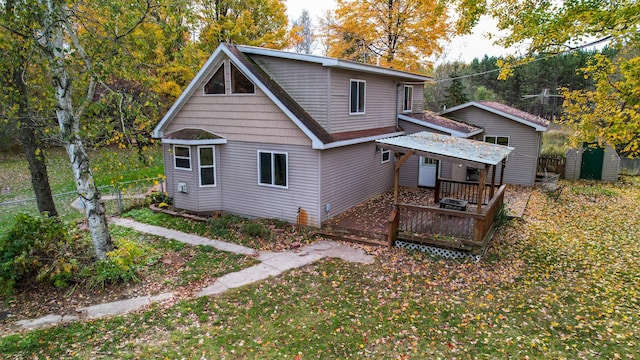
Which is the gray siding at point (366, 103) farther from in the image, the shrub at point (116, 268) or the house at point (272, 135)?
the shrub at point (116, 268)

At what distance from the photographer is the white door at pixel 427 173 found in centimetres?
1731

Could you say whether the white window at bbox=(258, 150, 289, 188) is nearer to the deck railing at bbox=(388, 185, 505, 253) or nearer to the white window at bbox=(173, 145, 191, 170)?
the white window at bbox=(173, 145, 191, 170)

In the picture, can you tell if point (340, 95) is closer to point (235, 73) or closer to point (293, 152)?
point (293, 152)

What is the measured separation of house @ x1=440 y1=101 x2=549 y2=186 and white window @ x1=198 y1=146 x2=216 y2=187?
470 inches

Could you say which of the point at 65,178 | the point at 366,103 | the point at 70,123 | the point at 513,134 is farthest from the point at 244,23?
the point at 513,134

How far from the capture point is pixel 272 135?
12.1 metres

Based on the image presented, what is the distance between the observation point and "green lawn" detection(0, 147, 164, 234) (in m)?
8.19

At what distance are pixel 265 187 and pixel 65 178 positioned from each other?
14454 millimetres

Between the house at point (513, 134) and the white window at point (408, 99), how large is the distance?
110 inches

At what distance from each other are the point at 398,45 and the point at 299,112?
15.2 meters

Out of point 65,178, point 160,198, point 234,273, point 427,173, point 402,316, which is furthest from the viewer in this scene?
point 65,178

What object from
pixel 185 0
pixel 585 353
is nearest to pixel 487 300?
pixel 585 353

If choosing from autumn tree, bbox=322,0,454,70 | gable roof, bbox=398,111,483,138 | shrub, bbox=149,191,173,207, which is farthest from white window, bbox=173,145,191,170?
autumn tree, bbox=322,0,454,70

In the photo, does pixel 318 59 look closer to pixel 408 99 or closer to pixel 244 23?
pixel 408 99
